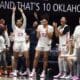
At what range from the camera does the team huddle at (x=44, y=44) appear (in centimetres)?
1407

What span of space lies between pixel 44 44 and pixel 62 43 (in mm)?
370

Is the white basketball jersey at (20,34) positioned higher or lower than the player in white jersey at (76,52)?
higher

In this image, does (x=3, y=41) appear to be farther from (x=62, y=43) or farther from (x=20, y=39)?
(x=62, y=43)

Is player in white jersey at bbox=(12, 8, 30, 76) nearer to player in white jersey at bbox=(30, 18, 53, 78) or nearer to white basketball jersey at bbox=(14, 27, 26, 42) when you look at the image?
→ white basketball jersey at bbox=(14, 27, 26, 42)

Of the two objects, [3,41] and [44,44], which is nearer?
[44,44]

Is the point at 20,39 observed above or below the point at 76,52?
above

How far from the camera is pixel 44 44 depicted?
14.2 m

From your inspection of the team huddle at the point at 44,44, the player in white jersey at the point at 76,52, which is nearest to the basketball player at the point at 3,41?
the team huddle at the point at 44,44

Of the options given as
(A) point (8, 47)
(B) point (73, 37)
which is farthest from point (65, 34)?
(A) point (8, 47)

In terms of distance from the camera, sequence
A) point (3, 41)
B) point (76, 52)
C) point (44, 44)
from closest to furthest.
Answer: point (76, 52)
point (44, 44)
point (3, 41)

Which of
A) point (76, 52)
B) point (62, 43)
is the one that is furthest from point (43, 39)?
point (76, 52)

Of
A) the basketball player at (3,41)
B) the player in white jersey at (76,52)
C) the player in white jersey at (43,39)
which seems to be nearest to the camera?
the player in white jersey at (76,52)

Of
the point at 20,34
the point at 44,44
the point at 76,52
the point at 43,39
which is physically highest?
the point at 20,34

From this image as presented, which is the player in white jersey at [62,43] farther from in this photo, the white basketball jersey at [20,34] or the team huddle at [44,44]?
the white basketball jersey at [20,34]
